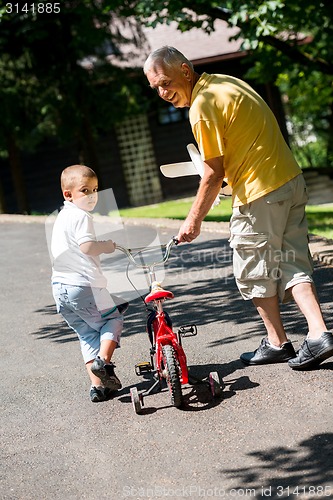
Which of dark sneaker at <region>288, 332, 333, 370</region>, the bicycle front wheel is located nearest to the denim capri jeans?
the bicycle front wheel

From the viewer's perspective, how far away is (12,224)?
16.5m

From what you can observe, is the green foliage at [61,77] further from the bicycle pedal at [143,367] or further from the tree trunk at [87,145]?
the bicycle pedal at [143,367]

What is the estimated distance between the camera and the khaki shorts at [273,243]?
17.3ft

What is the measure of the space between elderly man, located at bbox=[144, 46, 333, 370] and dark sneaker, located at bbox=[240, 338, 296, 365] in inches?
4.5

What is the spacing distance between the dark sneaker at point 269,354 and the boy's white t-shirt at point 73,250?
117 cm

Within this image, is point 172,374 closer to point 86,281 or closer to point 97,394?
point 97,394

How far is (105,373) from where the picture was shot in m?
5.39

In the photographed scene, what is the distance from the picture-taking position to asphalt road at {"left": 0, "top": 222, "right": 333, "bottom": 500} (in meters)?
4.09

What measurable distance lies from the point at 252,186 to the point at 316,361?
1195 mm

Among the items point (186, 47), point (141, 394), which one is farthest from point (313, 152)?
point (141, 394)

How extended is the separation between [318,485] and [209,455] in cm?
73

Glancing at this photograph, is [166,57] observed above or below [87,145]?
above

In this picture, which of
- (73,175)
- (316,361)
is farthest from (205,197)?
(316,361)

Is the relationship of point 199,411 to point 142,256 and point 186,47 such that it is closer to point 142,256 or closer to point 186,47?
point 142,256
